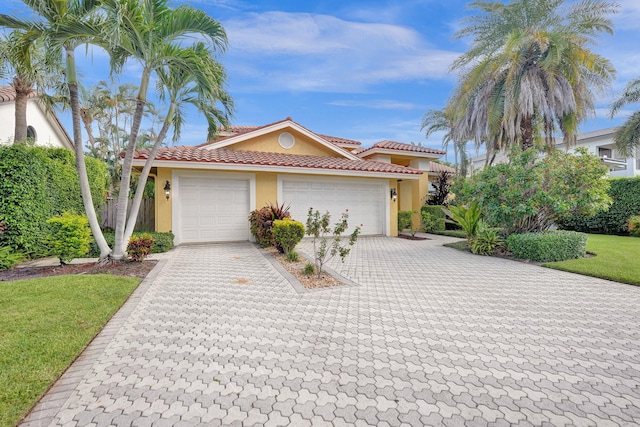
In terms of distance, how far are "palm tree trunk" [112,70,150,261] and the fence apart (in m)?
5.63

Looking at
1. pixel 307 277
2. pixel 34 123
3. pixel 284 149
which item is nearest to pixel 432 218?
pixel 284 149

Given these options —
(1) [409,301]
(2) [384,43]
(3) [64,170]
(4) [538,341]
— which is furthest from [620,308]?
(3) [64,170]

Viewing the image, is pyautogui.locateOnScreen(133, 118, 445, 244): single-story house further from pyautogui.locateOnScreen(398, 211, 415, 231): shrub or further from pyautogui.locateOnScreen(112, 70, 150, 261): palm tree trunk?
pyautogui.locateOnScreen(112, 70, 150, 261): palm tree trunk

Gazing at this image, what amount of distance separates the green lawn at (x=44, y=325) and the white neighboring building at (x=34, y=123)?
329 inches

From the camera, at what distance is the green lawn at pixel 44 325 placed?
9.14ft

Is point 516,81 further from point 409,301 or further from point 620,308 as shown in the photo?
point 409,301

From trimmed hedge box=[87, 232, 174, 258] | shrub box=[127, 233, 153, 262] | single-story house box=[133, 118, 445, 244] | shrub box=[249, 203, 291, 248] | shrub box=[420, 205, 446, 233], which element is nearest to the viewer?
shrub box=[127, 233, 153, 262]

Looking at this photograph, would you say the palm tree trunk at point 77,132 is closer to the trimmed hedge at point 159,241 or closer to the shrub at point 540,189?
the trimmed hedge at point 159,241

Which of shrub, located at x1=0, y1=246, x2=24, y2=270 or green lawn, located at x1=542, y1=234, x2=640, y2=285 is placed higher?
shrub, located at x1=0, y1=246, x2=24, y2=270

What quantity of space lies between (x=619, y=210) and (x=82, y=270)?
933 inches

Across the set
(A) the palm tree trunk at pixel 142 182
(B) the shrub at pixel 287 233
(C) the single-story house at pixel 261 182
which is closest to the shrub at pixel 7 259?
(A) the palm tree trunk at pixel 142 182

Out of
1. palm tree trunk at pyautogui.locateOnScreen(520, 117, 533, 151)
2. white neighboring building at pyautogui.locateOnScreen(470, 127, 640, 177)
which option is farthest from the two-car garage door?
white neighboring building at pyautogui.locateOnScreen(470, 127, 640, 177)

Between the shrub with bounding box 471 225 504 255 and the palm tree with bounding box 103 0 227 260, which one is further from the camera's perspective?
the shrub with bounding box 471 225 504 255

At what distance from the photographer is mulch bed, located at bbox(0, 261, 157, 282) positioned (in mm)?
7020
